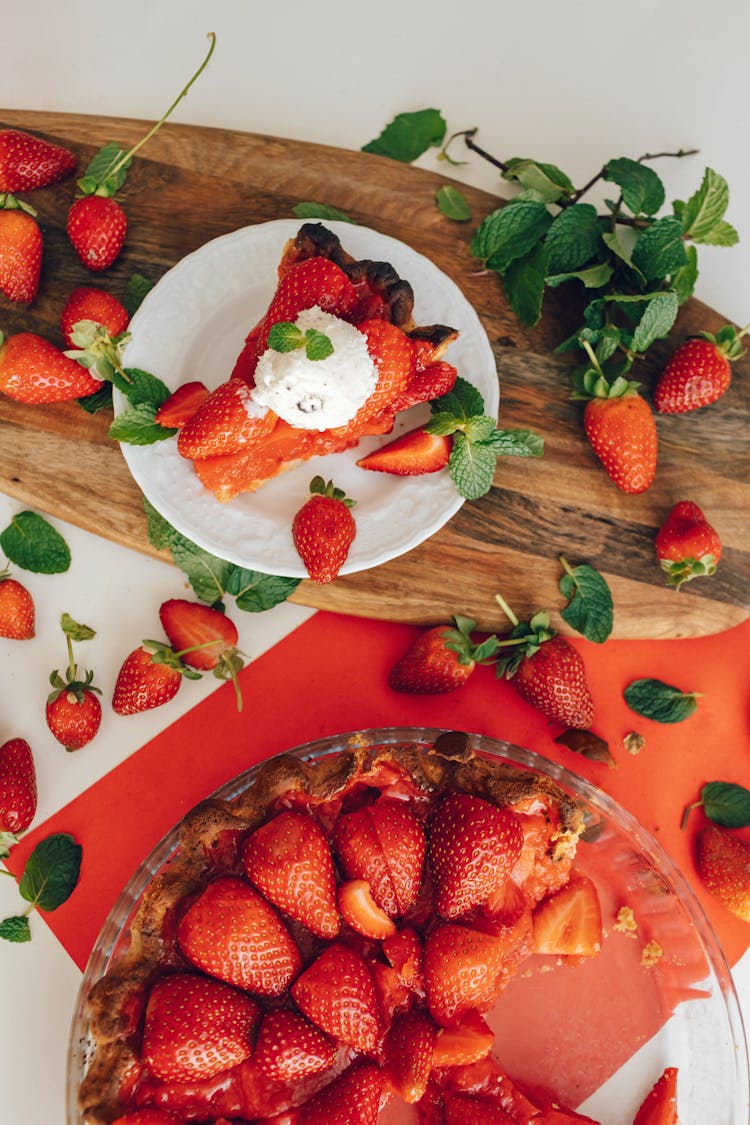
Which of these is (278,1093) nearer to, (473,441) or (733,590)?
(473,441)

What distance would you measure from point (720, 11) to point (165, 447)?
1.77 m

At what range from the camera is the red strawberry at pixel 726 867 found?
2.17 metres

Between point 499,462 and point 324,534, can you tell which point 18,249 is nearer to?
point 324,534

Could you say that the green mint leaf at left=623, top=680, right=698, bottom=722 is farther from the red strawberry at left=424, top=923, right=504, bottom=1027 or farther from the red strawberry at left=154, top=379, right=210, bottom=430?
the red strawberry at left=154, top=379, right=210, bottom=430

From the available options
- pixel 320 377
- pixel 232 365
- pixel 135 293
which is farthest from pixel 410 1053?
pixel 135 293

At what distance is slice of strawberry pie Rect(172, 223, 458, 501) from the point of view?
5.72 feet

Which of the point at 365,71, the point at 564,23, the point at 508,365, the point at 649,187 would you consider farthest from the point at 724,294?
the point at 365,71

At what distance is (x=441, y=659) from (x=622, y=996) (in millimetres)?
797

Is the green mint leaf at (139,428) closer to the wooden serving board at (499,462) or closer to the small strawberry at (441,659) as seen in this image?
the wooden serving board at (499,462)

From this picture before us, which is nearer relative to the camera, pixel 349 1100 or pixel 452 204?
pixel 349 1100

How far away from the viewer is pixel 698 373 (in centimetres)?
215

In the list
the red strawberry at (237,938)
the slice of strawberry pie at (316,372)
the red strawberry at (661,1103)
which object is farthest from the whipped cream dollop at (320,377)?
the red strawberry at (661,1103)

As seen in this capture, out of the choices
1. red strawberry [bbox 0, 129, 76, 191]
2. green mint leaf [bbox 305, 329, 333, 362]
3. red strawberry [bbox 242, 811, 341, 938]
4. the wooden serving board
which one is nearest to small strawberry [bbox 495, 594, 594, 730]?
the wooden serving board

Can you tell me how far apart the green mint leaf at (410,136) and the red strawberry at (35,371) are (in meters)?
0.89
